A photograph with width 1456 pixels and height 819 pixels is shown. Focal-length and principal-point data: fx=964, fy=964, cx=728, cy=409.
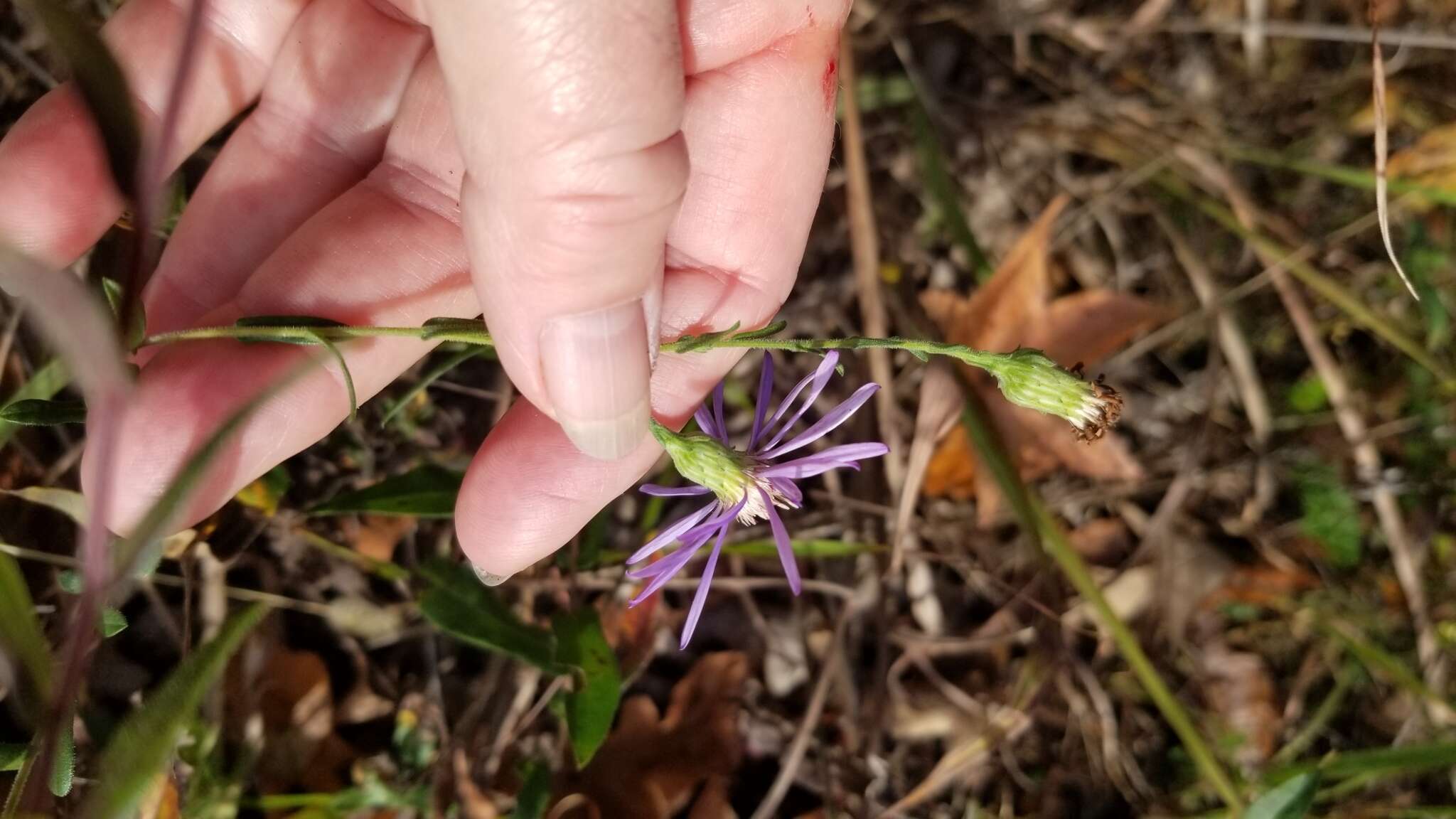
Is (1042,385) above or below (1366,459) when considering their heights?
above

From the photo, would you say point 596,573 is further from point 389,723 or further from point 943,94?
point 943,94

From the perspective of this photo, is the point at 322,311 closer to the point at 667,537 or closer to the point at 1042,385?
the point at 667,537

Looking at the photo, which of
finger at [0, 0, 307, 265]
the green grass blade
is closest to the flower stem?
finger at [0, 0, 307, 265]

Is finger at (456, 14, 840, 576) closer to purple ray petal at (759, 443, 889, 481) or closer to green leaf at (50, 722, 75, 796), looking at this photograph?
purple ray petal at (759, 443, 889, 481)

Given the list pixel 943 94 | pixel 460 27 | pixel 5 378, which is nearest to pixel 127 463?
pixel 5 378

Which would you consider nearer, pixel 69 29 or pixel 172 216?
pixel 69 29

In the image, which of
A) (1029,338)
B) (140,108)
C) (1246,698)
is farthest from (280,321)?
(1246,698)

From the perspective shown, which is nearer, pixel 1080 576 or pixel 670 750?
pixel 1080 576
